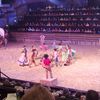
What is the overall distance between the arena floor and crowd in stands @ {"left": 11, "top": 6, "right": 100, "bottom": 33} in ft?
19.6

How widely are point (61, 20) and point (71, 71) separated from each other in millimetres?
10666

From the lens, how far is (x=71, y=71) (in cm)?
1201

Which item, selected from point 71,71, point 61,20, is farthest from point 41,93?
point 61,20

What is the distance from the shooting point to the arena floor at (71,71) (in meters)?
10.4

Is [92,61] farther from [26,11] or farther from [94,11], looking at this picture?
[26,11]

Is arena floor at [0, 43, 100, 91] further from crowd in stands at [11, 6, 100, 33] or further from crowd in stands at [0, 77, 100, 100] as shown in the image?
crowd in stands at [11, 6, 100, 33]

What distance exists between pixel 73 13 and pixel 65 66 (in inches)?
392

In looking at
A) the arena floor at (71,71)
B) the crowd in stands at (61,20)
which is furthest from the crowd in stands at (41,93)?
the crowd in stands at (61,20)

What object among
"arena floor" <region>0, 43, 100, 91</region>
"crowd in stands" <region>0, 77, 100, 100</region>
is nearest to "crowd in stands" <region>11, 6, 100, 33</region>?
"arena floor" <region>0, 43, 100, 91</region>

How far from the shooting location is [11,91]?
6762 millimetres

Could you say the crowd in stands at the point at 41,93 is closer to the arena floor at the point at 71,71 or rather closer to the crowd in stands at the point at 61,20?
the arena floor at the point at 71,71

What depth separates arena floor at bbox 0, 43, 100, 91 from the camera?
1041 cm

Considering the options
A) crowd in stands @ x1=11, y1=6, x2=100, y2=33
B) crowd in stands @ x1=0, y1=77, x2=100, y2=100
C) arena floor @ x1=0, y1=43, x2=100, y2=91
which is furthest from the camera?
crowd in stands @ x1=11, y1=6, x2=100, y2=33

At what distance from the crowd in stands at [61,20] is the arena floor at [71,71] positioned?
596cm
